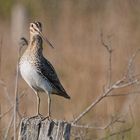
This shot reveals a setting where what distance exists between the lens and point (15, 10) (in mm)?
18359

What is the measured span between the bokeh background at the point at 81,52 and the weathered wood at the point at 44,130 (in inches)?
80.1

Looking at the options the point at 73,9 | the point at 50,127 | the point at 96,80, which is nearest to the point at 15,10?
the point at 73,9

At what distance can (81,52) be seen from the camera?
→ 42.7 ft

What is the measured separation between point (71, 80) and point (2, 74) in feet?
3.26

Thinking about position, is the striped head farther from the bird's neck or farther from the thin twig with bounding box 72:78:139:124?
the thin twig with bounding box 72:78:139:124

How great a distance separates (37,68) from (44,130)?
157cm

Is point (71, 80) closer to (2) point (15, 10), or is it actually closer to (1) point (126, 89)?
(1) point (126, 89)

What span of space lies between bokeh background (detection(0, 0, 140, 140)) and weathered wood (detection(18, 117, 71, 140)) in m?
2.04

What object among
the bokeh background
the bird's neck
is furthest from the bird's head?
the bokeh background

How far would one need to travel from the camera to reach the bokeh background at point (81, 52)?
34.0 ft

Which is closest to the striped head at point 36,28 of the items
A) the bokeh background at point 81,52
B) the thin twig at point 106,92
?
the thin twig at point 106,92

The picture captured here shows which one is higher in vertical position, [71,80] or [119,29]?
[119,29]

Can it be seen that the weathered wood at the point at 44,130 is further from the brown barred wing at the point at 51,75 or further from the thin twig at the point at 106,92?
the thin twig at the point at 106,92

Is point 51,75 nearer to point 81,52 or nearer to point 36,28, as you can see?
point 36,28
